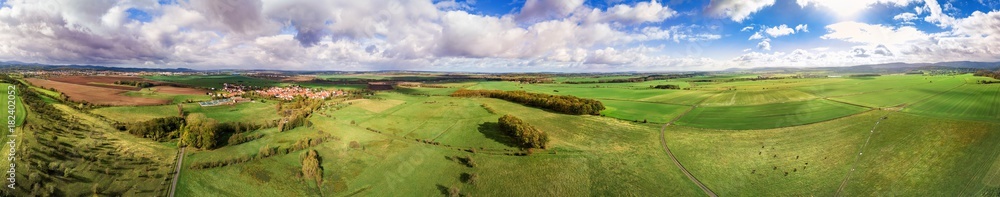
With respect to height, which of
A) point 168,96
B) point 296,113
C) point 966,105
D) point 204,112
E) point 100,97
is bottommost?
point 296,113

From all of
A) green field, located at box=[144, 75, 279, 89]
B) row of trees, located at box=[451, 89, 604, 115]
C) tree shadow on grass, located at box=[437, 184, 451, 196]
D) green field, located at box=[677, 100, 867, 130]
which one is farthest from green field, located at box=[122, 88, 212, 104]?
green field, located at box=[677, 100, 867, 130]

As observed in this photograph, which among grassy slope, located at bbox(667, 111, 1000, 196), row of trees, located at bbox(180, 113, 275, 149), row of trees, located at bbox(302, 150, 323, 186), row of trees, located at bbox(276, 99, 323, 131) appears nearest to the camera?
grassy slope, located at bbox(667, 111, 1000, 196)

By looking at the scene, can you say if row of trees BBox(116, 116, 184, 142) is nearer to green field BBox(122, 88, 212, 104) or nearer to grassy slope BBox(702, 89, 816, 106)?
green field BBox(122, 88, 212, 104)

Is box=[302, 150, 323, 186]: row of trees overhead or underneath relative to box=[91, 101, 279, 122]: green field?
underneath

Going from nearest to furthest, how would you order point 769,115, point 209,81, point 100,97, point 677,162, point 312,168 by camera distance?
1. point 312,168
2. point 677,162
3. point 769,115
4. point 100,97
5. point 209,81

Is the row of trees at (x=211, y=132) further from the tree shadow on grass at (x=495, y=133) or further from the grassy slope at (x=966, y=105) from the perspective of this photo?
the grassy slope at (x=966, y=105)

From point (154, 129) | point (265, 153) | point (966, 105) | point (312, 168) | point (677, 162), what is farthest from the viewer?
point (154, 129)

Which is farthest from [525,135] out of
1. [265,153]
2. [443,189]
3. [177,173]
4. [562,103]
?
[177,173]

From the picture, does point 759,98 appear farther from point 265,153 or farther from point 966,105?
point 265,153
